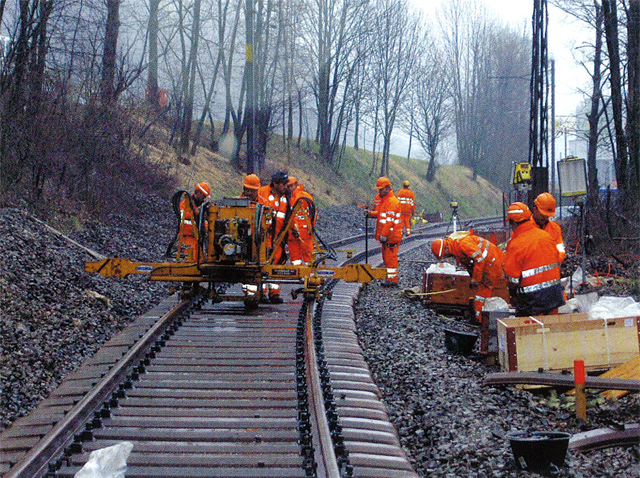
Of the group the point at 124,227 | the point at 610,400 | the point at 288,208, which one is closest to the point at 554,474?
the point at 610,400

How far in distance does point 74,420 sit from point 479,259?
227 inches

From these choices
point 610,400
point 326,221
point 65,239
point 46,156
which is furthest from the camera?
point 326,221

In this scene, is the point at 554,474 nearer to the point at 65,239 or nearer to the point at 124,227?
the point at 65,239

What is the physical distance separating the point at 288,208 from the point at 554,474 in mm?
6369

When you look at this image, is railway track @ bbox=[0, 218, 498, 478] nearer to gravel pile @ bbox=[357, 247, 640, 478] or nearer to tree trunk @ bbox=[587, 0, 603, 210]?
gravel pile @ bbox=[357, 247, 640, 478]

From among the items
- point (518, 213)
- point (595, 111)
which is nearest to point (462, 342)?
point (518, 213)

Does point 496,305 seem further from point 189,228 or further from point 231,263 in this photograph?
point 189,228

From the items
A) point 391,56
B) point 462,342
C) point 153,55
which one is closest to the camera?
point 462,342

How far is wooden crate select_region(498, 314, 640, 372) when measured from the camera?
7.08 meters

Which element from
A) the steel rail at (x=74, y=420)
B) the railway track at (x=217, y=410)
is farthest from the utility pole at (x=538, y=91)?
the steel rail at (x=74, y=420)

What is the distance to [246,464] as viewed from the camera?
15.5 ft

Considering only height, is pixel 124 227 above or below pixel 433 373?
above

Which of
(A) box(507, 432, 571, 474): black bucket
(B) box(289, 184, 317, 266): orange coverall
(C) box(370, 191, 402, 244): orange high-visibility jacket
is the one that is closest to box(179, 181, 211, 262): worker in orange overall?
→ (B) box(289, 184, 317, 266): orange coverall

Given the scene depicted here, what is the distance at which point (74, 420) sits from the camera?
5.22m
